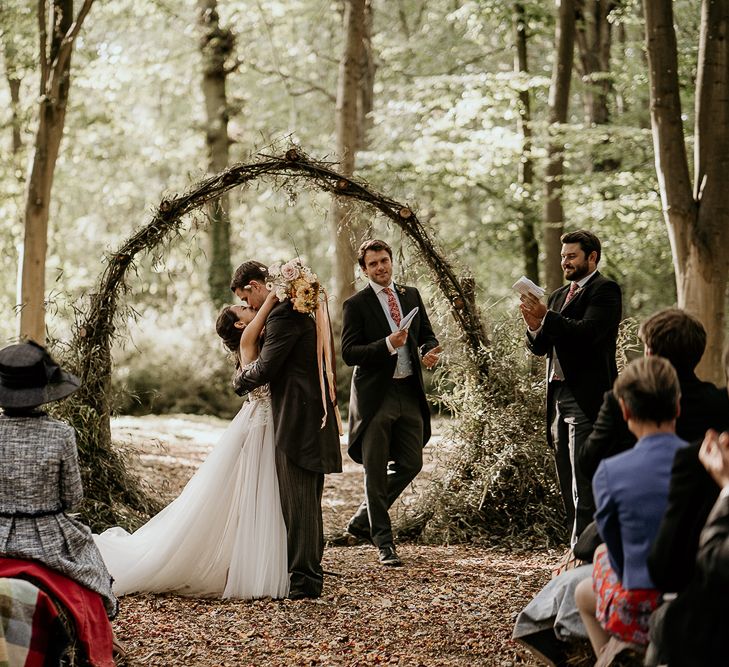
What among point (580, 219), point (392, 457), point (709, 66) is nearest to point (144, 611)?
point (392, 457)

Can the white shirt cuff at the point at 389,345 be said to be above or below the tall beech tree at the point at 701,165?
below

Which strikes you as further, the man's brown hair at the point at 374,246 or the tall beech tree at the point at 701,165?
the tall beech tree at the point at 701,165

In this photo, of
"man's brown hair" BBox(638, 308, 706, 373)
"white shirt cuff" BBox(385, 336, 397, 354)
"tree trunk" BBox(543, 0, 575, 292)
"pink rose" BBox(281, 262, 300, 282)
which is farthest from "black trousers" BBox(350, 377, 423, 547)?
"tree trunk" BBox(543, 0, 575, 292)

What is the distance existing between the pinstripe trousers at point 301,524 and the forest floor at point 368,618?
0.13m

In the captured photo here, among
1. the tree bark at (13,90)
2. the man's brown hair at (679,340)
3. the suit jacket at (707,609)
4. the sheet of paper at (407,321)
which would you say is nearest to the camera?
the suit jacket at (707,609)

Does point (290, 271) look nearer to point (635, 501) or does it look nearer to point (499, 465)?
point (499, 465)

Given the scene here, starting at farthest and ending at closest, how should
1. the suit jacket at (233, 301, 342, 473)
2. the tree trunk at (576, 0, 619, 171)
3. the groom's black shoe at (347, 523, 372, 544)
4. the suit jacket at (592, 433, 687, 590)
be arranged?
the tree trunk at (576, 0, 619, 171) < the groom's black shoe at (347, 523, 372, 544) < the suit jacket at (233, 301, 342, 473) < the suit jacket at (592, 433, 687, 590)

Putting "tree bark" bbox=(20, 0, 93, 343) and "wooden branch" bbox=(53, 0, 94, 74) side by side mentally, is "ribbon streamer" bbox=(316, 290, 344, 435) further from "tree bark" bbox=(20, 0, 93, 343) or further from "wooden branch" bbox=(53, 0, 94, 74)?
"wooden branch" bbox=(53, 0, 94, 74)

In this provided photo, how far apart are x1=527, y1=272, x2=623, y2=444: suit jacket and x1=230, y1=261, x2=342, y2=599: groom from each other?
4.44 feet

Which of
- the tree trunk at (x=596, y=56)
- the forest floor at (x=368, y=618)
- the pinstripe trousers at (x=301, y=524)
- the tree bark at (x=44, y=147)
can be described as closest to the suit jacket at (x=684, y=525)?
the forest floor at (x=368, y=618)

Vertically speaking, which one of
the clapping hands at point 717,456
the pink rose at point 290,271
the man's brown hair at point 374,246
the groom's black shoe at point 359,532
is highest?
the man's brown hair at point 374,246

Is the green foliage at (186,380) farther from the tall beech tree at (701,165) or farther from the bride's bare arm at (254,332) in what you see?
the bride's bare arm at (254,332)

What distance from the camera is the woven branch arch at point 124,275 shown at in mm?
7367

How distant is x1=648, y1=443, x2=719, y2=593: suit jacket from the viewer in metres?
3.18
